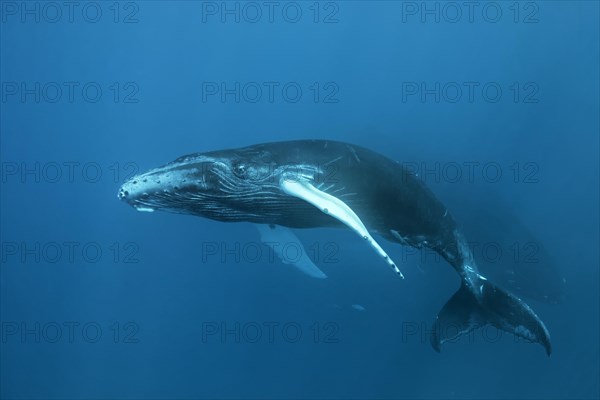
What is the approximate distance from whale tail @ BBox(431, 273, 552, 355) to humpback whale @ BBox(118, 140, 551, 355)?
0.04ft

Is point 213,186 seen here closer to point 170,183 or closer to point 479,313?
point 170,183

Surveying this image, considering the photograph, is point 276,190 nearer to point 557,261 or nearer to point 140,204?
point 140,204

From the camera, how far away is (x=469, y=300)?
22.4 ft

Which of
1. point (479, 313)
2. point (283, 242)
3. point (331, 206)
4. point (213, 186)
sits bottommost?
point (479, 313)

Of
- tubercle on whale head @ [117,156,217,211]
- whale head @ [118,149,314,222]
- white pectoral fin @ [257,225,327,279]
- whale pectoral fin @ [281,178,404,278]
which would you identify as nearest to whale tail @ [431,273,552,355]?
white pectoral fin @ [257,225,327,279]

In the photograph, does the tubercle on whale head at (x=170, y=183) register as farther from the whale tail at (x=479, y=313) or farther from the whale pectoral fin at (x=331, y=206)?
the whale tail at (x=479, y=313)

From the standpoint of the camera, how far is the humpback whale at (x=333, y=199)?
4918mm

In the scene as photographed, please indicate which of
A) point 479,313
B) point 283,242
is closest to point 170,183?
point 283,242

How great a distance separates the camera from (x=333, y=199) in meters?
5.00

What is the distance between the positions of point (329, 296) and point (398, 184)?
389 cm

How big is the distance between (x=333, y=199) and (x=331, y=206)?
16 centimetres

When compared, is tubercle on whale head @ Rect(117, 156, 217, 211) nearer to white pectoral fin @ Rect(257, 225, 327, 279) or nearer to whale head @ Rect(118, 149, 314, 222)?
whale head @ Rect(118, 149, 314, 222)

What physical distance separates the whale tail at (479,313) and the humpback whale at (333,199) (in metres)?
0.01

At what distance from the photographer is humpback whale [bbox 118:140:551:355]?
492cm
